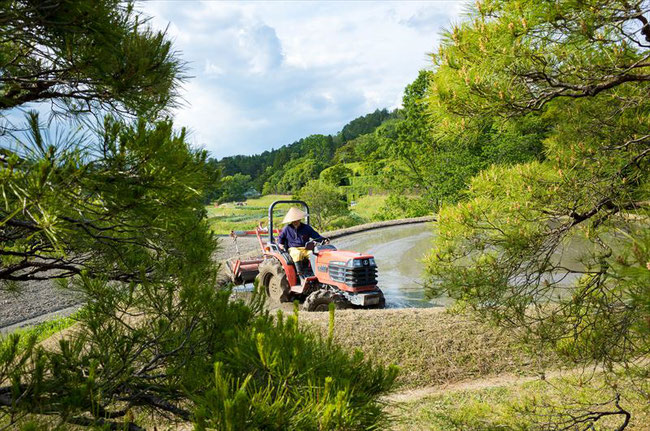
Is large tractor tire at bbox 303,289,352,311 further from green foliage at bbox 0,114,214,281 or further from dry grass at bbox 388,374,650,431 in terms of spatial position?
green foliage at bbox 0,114,214,281

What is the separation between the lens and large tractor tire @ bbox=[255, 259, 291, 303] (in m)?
7.36

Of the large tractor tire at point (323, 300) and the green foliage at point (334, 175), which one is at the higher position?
the green foliage at point (334, 175)

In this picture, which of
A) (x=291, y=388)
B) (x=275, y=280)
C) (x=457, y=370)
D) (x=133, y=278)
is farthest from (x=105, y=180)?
(x=275, y=280)

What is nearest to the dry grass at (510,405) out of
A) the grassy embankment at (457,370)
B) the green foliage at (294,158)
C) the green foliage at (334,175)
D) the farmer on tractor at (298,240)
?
the grassy embankment at (457,370)

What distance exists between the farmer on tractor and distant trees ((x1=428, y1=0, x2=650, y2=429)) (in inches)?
140

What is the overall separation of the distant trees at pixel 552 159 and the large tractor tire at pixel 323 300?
10.3ft

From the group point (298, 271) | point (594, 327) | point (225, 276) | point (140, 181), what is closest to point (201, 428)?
point (140, 181)

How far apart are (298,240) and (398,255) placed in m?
6.09

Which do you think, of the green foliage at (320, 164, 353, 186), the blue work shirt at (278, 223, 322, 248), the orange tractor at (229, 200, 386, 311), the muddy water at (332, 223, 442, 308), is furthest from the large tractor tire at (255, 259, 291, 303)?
the green foliage at (320, 164, 353, 186)

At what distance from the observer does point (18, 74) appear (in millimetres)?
2135

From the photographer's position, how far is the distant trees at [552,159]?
2760 millimetres

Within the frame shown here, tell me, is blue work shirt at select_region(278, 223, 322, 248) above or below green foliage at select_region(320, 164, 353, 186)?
below

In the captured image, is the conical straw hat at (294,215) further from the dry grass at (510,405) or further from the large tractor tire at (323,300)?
the dry grass at (510,405)

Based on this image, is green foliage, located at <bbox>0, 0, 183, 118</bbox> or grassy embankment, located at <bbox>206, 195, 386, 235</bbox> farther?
grassy embankment, located at <bbox>206, 195, 386, 235</bbox>
